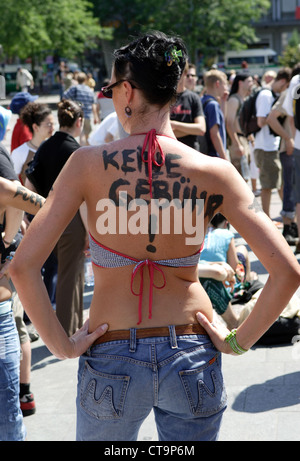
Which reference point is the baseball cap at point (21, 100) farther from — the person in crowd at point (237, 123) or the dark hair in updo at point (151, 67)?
the dark hair in updo at point (151, 67)

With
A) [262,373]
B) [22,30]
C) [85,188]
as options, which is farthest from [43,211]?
[22,30]

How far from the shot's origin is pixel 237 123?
10.2m

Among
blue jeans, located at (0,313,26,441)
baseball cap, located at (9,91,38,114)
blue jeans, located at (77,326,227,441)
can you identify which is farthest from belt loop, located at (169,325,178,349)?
baseball cap, located at (9,91,38,114)

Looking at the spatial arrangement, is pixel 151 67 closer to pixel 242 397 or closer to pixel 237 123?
Answer: pixel 242 397

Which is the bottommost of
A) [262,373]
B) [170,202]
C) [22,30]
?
[22,30]

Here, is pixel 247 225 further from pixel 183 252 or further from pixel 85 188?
pixel 85 188

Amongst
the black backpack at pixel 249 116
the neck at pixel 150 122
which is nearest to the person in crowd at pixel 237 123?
the black backpack at pixel 249 116

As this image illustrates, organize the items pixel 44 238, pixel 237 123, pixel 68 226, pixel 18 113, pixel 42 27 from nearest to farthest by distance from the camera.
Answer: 1. pixel 44 238
2. pixel 68 226
3. pixel 18 113
4. pixel 237 123
5. pixel 42 27

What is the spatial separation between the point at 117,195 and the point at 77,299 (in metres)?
3.44

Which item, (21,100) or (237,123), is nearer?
(21,100)

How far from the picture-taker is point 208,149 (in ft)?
26.3

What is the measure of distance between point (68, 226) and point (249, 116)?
4771 millimetres

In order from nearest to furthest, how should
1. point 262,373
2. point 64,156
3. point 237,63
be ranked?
point 262,373, point 64,156, point 237,63

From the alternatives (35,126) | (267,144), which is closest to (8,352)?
(35,126)
